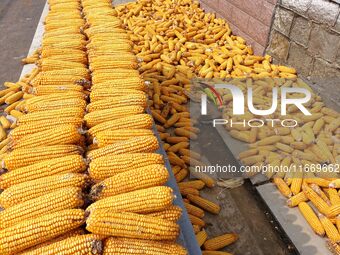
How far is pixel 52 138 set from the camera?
3.04 m

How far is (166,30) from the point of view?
817 cm

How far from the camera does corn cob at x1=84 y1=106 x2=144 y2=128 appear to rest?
3359 mm

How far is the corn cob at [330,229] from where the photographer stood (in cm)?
344

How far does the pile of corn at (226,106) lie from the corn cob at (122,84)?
47.1 inches

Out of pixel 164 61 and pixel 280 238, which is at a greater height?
pixel 164 61

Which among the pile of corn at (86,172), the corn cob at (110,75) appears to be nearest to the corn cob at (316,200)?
the pile of corn at (86,172)

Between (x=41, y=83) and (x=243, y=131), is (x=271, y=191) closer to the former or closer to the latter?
(x=243, y=131)

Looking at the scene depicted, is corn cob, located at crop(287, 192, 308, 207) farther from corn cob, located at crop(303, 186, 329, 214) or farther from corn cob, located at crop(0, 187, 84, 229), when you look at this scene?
corn cob, located at crop(0, 187, 84, 229)

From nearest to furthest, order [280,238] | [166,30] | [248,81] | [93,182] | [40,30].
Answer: [93,182]
[280,238]
[248,81]
[166,30]
[40,30]

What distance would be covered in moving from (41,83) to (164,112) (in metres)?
2.15

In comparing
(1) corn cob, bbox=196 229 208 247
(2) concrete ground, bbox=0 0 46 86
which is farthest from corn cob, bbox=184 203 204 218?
(2) concrete ground, bbox=0 0 46 86

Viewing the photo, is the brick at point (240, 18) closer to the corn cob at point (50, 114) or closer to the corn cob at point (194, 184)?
the corn cob at point (194, 184)

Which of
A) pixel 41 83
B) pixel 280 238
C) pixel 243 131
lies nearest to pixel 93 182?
pixel 41 83

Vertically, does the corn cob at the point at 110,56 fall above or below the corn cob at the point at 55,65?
above
